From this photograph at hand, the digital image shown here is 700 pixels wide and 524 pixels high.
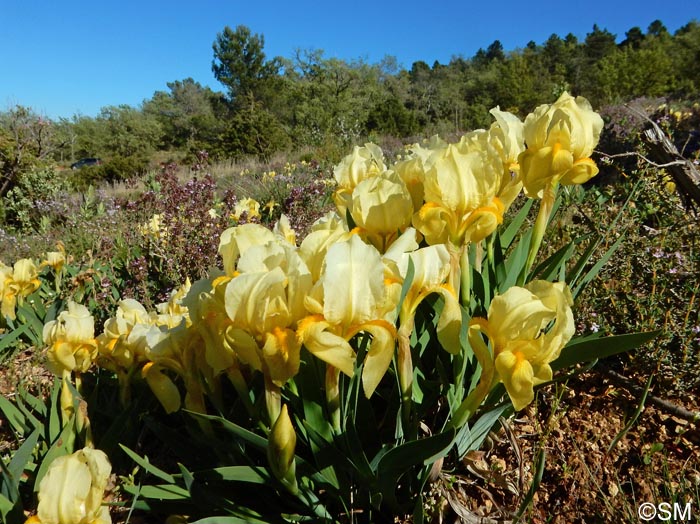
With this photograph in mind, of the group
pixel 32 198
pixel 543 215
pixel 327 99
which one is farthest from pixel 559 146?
pixel 327 99

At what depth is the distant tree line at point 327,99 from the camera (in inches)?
744

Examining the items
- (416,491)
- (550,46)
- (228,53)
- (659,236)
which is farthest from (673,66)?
(228,53)

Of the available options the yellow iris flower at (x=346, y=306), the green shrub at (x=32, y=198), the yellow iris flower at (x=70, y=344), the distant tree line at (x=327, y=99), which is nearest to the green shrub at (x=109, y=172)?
the distant tree line at (x=327, y=99)

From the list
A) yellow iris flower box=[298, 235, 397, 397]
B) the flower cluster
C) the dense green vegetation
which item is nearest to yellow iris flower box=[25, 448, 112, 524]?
the dense green vegetation

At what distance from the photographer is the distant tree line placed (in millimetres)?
18891

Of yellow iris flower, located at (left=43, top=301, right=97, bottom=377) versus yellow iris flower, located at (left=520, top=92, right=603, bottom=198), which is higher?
yellow iris flower, located at (left=520, top=92, right=603, bottom=198)

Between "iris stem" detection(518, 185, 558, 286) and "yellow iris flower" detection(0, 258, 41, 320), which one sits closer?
"iris stem" detection(518, 185, 558, 286)

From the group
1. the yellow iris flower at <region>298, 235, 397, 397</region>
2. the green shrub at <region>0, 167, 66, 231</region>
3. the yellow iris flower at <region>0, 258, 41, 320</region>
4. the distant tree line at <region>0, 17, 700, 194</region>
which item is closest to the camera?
the yellow iris flower at <region>298, 235, 397, 397</region>

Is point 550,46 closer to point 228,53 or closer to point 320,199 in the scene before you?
point 228,53

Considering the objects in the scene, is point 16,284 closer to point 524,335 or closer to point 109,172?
point 524,335

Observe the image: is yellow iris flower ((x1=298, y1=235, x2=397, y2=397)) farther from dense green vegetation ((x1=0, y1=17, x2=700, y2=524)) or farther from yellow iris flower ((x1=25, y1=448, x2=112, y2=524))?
yellow iris flower ((x1=25, y1=448, x2=112, y2=524))

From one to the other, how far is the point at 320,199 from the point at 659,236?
151 inches

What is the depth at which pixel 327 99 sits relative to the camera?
35.2m

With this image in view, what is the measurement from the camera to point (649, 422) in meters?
1.90
